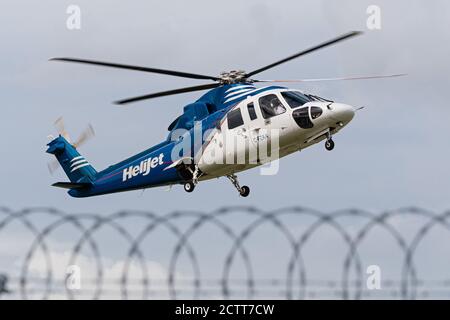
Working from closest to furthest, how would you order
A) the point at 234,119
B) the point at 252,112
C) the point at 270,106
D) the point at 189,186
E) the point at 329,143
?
the point at 329,143 → the point at 270,106 → the point at 252,112 → the point at 234,119 → the point at 189,186

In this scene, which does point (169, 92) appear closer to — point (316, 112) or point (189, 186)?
point (189, 186)

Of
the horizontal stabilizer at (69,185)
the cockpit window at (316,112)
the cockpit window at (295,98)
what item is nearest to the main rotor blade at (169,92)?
the cockpit window at (295,98)

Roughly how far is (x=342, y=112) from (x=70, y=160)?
1842 centimetres

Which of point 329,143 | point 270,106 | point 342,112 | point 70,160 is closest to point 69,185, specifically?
point 70,160

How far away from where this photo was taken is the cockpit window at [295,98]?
39625mm

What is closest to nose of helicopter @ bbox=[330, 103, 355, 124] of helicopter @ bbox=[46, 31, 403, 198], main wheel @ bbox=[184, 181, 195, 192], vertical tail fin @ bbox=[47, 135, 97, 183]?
helicopter @ bbox=[46, 31, 403, 198]

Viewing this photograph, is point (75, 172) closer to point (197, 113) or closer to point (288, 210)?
point (197, 113)

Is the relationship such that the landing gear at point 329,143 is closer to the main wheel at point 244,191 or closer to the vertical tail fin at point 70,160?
the main wheel at point 244,191

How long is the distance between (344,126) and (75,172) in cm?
1730

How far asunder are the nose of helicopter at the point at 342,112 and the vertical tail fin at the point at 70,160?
15.4 meters

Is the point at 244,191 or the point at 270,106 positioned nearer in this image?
the point at 270,106

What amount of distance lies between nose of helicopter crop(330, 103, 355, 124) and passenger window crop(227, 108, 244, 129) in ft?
14.3

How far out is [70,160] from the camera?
2030 inches
